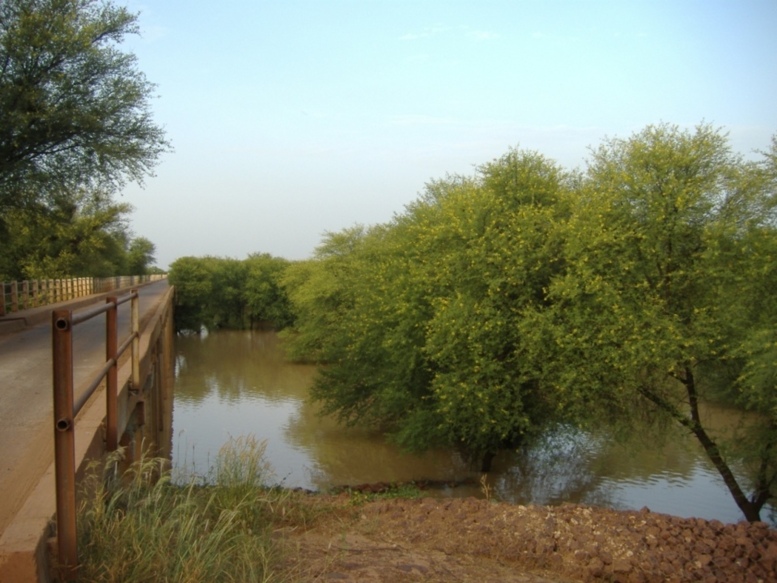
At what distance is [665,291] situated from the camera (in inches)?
651

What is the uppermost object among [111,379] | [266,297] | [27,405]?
[111,379]

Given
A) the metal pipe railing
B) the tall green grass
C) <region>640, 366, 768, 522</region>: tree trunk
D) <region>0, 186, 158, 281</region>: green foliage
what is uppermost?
<region>0, 186, 158, 281</region>: green foliage

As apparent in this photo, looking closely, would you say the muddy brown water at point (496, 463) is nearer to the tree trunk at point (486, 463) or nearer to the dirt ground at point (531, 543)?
the tree trunk at point (486, 463)

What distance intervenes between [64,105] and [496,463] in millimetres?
15267

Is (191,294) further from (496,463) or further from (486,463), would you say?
(486,463)

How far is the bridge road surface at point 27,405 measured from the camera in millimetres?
5242

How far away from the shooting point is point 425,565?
6598 mm

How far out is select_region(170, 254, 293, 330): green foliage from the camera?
7731cm

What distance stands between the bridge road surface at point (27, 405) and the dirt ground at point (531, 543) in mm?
2098

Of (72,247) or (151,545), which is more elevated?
(72,247)

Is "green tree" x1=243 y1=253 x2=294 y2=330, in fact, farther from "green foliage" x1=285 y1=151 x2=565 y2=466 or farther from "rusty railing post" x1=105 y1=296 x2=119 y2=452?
"rusty railing post" x1=105 y1=296 x2=119 y2=452

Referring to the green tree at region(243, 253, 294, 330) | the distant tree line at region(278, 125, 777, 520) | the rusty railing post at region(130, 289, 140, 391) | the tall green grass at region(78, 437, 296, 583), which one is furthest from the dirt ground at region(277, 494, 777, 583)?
the green tree at region(243, 253, 294, 330)

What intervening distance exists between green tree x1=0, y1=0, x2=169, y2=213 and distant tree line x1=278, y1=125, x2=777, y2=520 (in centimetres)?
908

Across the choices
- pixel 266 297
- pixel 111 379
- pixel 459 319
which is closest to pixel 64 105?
pixel 459 319
